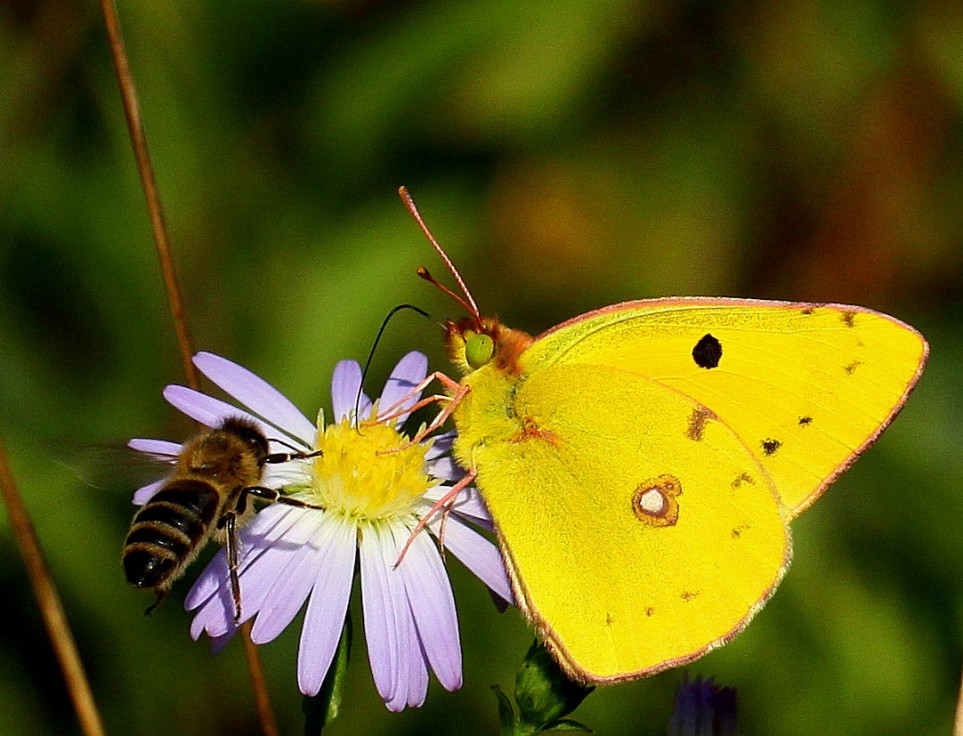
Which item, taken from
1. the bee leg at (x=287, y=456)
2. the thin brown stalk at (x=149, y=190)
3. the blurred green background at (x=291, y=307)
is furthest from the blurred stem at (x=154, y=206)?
the blurred green background at (x=291, y=307)

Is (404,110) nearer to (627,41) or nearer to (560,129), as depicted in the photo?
(560,129)

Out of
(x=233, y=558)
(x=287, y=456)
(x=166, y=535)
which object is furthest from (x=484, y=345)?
(x=166, y=535)

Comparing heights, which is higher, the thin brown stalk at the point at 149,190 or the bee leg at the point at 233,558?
the thin brown stalk at the point at 149,190

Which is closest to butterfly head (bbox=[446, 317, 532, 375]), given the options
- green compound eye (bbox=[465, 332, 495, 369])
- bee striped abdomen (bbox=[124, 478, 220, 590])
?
green compound eye (bbox=[465, 332, 495, 369])

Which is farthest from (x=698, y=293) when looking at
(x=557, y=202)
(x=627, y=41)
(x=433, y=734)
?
(x=433, y=734)

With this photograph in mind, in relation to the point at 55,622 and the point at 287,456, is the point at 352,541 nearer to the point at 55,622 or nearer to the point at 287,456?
the point at 287,456

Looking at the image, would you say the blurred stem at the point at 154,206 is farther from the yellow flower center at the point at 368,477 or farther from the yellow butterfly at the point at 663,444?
the yellow butterfly at the point at 663,444

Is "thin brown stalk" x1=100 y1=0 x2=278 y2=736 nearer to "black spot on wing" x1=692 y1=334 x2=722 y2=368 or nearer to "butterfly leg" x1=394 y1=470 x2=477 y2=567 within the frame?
"butterfly leg" x1=394 y1=470 x2=477 y2=567
